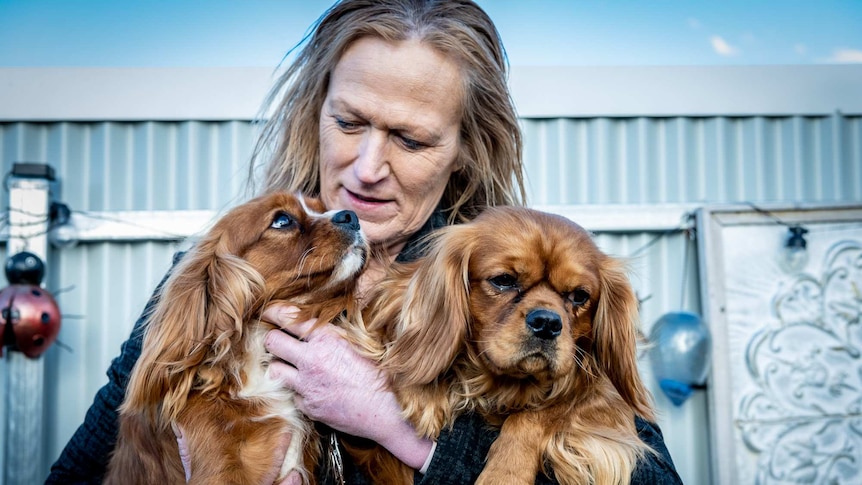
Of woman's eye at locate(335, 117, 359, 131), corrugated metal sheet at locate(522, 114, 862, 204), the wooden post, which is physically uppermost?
corrugated metal sheet at locate(522, 114, 862, 204)

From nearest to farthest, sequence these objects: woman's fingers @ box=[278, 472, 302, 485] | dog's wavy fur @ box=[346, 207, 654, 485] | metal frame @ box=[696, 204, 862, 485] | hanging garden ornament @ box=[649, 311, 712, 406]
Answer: dog's wavy fur @ box=[346, 207, 654, 485], woman's fingers @ box=[278, 472, 302, 485], hanging garden ornament @ box=[649, 311, 712, 406], metal frame @ box=[696, 204, 862, 485]

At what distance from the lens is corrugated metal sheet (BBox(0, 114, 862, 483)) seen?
4574mm

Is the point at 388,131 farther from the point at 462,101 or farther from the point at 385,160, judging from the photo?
the point at 462,101

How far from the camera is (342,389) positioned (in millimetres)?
1890

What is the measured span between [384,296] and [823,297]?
11.5 ft

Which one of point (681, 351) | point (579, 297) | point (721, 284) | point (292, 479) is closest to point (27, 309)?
point (292, 479)

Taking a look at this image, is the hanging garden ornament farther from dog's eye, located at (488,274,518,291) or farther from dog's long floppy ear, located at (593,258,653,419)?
dog's eye, located at (488,274,518,291)

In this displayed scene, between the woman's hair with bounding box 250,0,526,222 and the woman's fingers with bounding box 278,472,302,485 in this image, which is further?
the woman's hair with bounding box 250,0,526,222

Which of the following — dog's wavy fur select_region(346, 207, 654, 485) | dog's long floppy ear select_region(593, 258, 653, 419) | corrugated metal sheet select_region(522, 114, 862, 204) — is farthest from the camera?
corrugated metal sheet select_region(522, 114, 862, 204)

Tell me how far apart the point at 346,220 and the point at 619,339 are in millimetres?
800

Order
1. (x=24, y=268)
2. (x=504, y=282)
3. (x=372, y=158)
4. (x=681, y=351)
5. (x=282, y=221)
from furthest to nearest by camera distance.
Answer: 1. (x=681, y=351)
2. (x=24, y=268)
3. (x=282, y=221)
4. (x=372, y=158)
5. (x=504, y=282)

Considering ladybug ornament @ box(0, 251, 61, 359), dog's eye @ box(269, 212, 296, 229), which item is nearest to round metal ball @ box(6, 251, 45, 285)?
ladybug ornament @ box(0, 251, 61, 359)

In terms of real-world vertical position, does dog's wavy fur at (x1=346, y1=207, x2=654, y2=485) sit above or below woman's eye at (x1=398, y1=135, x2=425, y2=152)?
below

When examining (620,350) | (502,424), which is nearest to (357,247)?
(502,424)
